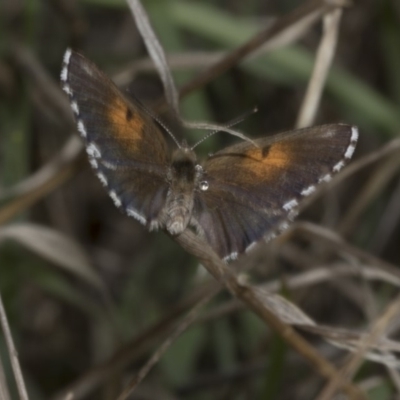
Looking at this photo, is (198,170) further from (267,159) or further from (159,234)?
(159,234)

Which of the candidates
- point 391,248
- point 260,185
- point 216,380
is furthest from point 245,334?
point 260,185

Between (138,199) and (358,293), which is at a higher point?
(138,199)

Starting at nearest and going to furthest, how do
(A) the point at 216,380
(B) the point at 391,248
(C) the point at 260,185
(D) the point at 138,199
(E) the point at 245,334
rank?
(D) the point at 138,199
(C) the point at 260,185
(A) the point at 216,380
(E) the point at 245,334
(B) the point at 391,248

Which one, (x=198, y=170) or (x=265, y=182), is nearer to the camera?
(x=265, y=182)

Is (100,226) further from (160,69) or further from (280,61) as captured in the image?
(160,69)

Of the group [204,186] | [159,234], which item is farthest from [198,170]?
[159,234]

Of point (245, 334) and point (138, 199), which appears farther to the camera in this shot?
point (245, 334)
